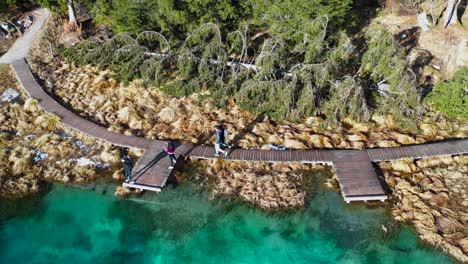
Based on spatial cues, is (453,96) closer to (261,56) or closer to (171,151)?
(261,56)

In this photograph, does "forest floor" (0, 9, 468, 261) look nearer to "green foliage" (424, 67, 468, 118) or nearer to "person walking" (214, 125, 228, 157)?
"green foliage" (424, 67, 468, 118)

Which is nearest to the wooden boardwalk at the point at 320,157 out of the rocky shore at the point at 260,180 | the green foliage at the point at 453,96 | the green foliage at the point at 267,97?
the rocky shore at the point at 260,180

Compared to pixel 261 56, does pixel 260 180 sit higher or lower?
lower

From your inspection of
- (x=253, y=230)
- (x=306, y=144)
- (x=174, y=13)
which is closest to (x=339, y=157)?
(x=306, y=144)

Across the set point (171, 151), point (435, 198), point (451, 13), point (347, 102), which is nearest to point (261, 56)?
point (347, 102)

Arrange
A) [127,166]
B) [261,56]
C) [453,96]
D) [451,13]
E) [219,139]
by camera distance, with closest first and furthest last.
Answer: [127,166] → [219,139] → [453,96] → [261,56] → [451,13]

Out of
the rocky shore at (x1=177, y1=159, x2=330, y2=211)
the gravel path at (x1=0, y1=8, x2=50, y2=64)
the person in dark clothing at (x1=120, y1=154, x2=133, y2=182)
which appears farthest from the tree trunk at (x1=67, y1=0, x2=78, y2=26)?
the rocky shore at (x1=177, y1=159, x2=330, y2=211)
